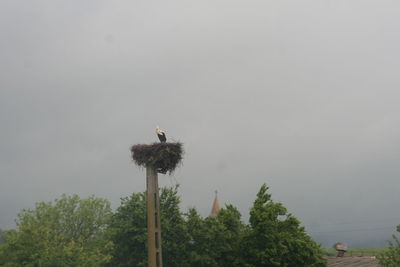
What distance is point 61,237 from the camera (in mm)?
31078

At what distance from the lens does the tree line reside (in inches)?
1064

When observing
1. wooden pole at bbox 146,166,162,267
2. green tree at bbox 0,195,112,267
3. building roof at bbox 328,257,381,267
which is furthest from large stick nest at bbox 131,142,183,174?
building roof at bbox 328,257,381,267

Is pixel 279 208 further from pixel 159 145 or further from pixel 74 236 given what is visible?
pixel 74 236

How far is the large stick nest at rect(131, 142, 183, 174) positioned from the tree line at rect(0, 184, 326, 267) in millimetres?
9336

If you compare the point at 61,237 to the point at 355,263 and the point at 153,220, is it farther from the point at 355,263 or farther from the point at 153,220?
the point at 355,263

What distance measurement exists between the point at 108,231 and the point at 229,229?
1028cm

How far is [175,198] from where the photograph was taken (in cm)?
3697

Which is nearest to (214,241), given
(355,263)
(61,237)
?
(61,237)

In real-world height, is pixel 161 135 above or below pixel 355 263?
above

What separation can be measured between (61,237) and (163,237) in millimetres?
8169

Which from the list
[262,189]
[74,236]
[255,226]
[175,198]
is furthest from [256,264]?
[74,236]

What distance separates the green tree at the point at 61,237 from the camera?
86.0 ft

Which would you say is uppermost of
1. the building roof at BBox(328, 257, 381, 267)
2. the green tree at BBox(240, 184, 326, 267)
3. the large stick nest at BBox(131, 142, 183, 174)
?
the large stick nest at BBox(131, 142, 183, 174)

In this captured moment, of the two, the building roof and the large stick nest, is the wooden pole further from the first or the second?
the building roof
